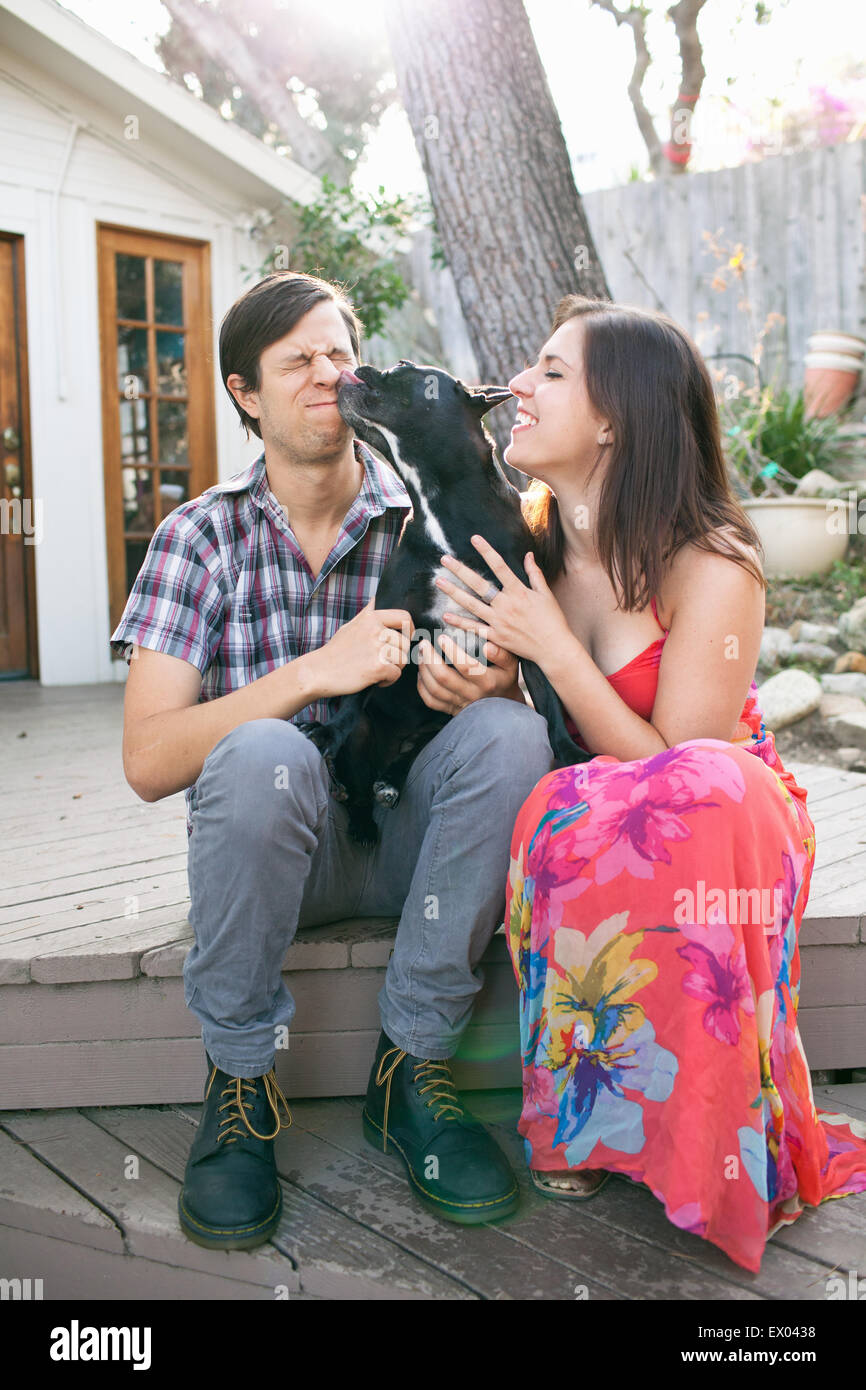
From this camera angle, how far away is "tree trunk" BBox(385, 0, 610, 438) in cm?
330

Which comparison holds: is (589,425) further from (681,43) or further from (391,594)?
(681,43)

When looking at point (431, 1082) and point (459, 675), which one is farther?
point (459, 675)

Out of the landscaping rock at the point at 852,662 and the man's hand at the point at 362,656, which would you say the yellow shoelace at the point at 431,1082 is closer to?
the man's hand at the point at 362,656

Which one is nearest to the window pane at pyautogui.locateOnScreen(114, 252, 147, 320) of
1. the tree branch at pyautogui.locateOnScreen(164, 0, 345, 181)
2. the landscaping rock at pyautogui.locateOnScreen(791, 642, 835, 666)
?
the landscaping rock at pyautogui.locateOnScreen(791, 642, 835, 666)

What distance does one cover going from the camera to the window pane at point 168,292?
225 inches

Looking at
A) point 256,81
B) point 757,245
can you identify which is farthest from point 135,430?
point 256,81

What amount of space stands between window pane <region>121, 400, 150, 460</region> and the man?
157 inches

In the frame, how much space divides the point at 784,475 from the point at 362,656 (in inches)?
160

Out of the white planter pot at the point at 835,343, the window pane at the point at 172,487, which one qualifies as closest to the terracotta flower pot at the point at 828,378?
the white planter pot at the point at 835,343

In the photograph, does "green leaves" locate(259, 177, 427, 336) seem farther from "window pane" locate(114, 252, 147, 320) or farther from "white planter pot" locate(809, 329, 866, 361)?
"white planter pot" locate(809, 329, 866, 361)

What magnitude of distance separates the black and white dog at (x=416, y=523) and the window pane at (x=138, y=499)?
4.21 meters

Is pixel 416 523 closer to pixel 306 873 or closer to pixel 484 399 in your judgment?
pixel 484 399

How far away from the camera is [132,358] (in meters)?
5.71
